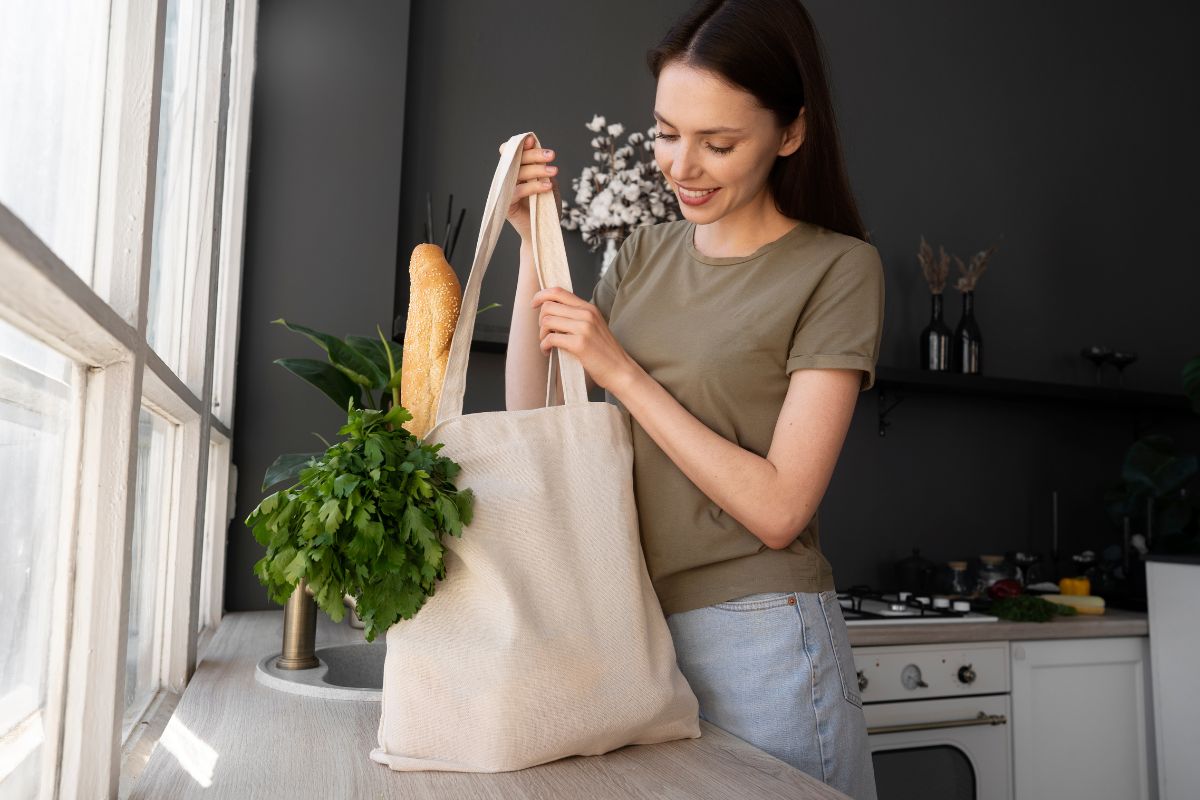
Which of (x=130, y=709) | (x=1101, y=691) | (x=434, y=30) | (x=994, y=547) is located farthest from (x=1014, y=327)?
(x=130, y=709)

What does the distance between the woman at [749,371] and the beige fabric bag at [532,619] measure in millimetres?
95

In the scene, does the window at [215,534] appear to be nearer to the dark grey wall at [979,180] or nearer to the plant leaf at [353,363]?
the plant leaf at [353,363]

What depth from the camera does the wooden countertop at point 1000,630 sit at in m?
1.87

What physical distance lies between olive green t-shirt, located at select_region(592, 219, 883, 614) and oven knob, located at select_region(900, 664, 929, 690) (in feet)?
3.82

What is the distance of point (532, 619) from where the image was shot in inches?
25.4

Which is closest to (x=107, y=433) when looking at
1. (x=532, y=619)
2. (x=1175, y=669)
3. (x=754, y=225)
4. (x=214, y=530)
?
(x=532, y=619)

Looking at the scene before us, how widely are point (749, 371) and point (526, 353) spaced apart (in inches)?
8.7

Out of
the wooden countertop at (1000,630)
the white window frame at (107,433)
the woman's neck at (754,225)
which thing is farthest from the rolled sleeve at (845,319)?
the wooden countertop at (1000,630)

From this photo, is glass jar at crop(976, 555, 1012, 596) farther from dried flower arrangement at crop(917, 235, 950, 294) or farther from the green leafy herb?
dried flower arrangement at crop(917, 235, 950, 294)

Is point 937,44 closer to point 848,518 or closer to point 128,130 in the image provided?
point 848,518

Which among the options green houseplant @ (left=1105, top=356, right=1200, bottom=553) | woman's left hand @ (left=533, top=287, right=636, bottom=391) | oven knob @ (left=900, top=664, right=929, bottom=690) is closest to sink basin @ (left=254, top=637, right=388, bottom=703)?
woman's left hand @ (left=533, top=287, right=636, bottom=391)

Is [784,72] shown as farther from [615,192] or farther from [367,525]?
[615,192]

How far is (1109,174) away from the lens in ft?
9.67

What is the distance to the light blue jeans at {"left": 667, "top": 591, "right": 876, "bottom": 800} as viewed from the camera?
811 mm
